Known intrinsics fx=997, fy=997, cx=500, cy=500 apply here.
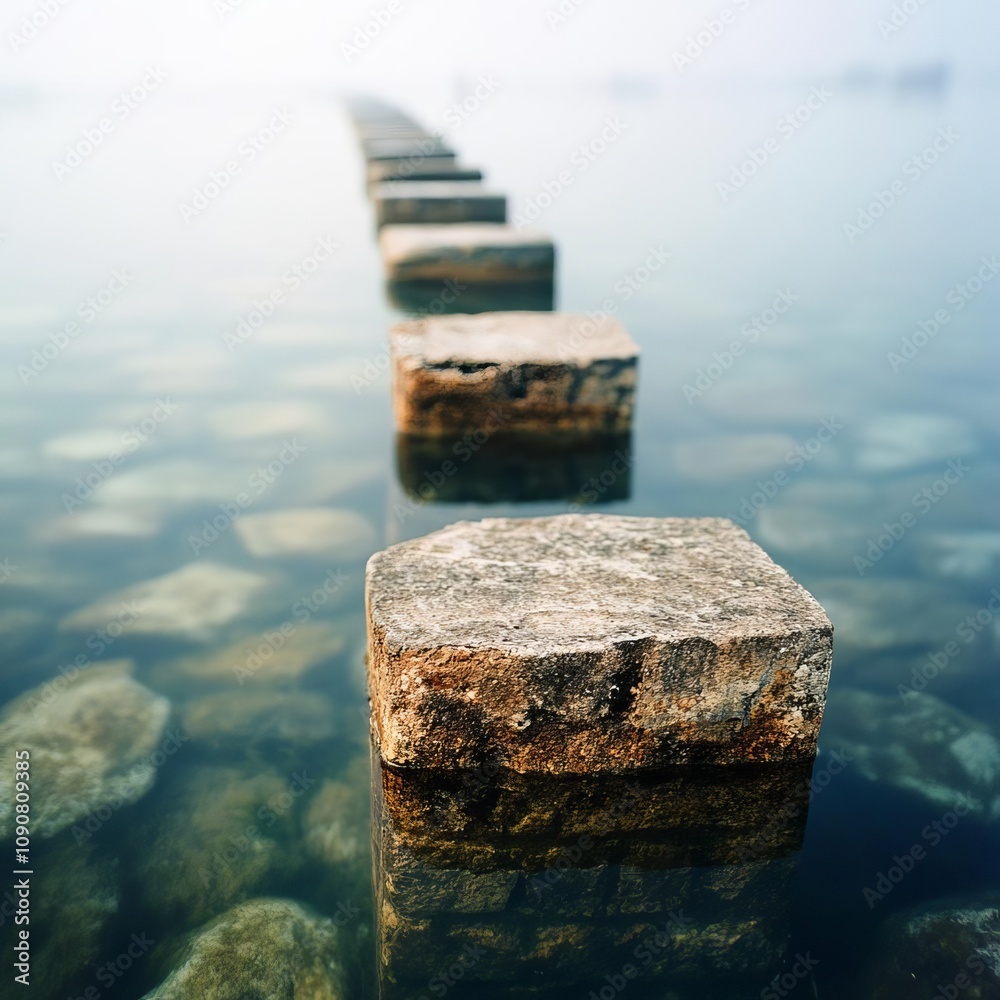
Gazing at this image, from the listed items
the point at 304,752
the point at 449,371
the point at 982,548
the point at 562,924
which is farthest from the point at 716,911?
the point at 449,371

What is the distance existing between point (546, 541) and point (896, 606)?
1236 mm

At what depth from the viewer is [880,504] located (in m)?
3.75

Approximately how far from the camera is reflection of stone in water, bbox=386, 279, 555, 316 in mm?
6043

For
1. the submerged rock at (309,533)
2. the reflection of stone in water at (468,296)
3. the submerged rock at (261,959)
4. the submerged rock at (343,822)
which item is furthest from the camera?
the reflection of stone in water at (468,296)

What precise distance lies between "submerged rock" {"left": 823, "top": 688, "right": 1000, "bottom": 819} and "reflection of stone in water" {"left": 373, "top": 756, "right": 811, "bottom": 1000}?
267 millimetres

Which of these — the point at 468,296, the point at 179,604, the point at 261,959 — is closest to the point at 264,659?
the point at 179,604

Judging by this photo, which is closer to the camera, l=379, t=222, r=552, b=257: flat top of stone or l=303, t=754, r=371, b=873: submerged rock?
l=303, t=754, r=371, b=873: submerged rock

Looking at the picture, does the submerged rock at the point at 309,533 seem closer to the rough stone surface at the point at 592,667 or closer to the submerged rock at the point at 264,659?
the submerged rock at the point at 264,659
